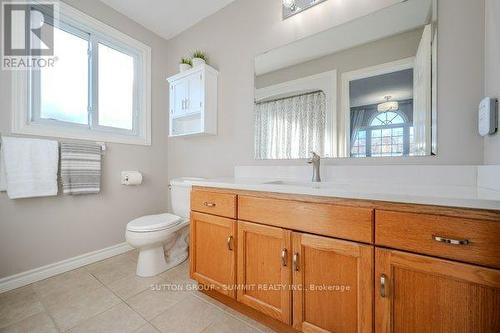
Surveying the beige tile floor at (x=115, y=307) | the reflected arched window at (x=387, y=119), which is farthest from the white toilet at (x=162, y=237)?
the reflected arched window at (x=387, y=119)

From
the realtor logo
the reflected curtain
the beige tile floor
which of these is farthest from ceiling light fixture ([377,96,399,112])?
the realtor logo

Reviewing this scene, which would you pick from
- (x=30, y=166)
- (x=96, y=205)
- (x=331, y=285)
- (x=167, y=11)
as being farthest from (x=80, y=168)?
(x=331, y=285)

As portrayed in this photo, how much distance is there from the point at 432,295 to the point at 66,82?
2766mm

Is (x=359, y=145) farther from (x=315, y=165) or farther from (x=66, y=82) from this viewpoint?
(x=66, y=82)

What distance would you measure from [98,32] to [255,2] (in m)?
1.50

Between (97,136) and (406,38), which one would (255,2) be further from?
(97,136)

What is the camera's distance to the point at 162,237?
1.66m

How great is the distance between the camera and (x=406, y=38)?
1.21 meters

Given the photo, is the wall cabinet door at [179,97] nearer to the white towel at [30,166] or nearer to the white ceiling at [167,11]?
the white ceiling at [167,11]

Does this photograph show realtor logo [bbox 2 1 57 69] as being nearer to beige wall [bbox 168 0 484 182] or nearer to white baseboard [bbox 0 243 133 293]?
beige wall [bbox 168 0 484 182]

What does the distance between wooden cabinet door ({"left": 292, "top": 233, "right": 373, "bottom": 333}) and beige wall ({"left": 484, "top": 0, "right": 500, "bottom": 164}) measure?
0.75 m

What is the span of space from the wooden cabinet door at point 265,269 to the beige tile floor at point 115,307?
208 mm

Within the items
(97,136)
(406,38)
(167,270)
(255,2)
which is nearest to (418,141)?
(406,38)

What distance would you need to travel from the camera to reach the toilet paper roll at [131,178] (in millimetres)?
2105
